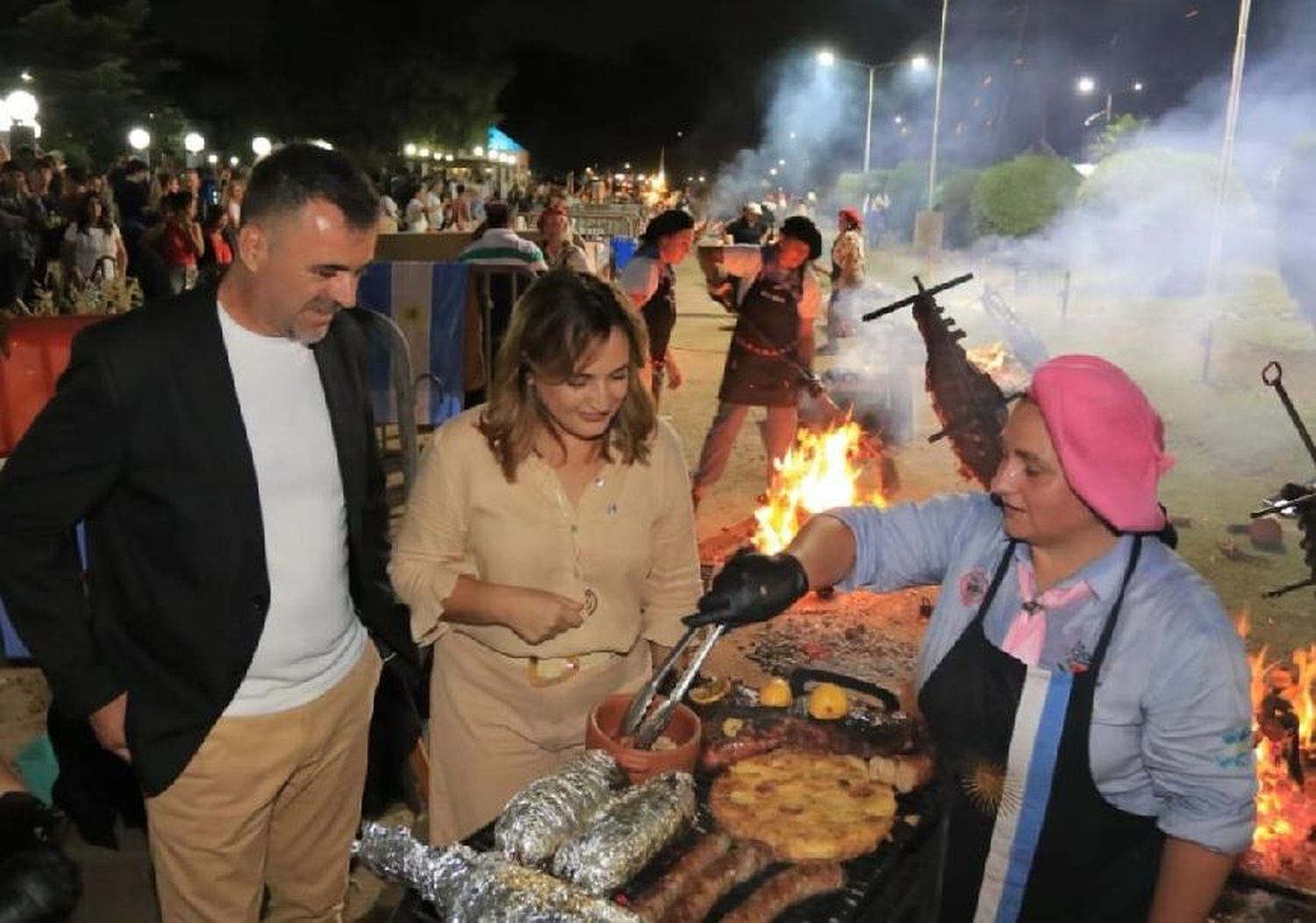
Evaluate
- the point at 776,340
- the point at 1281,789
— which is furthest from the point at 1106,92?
the point at 1281,789

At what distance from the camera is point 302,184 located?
8.54 feet

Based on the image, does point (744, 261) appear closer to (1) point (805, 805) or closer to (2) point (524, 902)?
(1) point (805, 805)

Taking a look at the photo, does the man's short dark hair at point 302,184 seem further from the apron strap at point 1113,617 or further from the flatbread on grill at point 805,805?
the apron strap at point 1113,617

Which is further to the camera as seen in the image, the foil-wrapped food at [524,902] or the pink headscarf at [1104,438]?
the pink headscarf at [1104,438]

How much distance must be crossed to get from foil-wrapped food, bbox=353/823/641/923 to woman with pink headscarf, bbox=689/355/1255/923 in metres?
0.69

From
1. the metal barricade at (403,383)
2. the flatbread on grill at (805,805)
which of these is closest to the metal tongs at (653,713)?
the flatbread on grill at (805,805)

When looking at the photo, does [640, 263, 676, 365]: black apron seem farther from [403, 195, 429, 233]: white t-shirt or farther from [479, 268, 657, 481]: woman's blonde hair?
[403, 195, 429, 233]: white t-shirt

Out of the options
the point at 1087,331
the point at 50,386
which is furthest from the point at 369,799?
the point at 1087,331

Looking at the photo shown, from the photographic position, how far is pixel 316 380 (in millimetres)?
2844

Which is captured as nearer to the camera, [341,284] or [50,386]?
[341,284]

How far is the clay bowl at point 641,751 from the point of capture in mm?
2387

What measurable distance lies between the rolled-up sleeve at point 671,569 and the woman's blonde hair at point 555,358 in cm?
14

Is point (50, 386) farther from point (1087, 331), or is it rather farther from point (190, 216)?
point (1087, 331)

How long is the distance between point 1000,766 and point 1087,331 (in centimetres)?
1796
